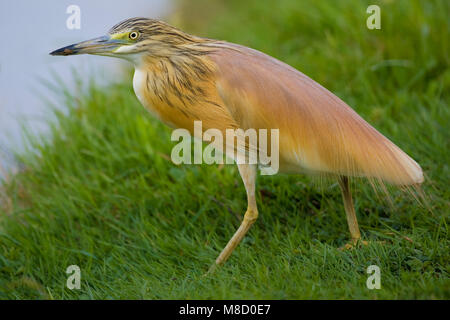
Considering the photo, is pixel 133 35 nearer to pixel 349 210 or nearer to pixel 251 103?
pixel 251 103

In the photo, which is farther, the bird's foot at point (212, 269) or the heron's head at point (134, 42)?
the bird's foot at point (212, 269)

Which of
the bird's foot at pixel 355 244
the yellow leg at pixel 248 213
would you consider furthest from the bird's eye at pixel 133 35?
the bird's foot at pixel 355 244

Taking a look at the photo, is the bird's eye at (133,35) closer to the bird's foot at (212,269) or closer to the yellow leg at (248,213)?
the yellow leg at (248,213)

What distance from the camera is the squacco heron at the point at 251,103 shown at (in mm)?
3244

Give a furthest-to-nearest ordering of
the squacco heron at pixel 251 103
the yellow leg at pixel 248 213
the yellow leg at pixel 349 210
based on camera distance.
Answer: the yellow leg at pixel 349 210
the yellow leg at pixel 248 213
the squacco heron at pixel 251 103

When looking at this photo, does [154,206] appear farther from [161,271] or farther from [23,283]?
[23,283]

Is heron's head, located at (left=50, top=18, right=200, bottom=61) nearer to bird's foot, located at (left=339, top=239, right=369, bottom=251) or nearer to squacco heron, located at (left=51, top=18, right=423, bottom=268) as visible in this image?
squacco heron, located at (left=51, top=18, right=423, bottom=268)

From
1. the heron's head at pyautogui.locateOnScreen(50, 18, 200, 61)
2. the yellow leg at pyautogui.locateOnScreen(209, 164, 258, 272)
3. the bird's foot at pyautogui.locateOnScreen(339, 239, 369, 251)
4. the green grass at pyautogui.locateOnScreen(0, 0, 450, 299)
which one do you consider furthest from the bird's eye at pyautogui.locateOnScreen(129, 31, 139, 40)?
the bird's foot at pyautogui.locateOnScreen(339, 239, 369, 251)

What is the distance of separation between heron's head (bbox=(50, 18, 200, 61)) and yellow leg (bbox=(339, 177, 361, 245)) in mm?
1216

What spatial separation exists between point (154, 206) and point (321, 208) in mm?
1139

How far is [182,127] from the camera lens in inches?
132

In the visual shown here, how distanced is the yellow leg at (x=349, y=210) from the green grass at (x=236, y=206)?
0.12 meters

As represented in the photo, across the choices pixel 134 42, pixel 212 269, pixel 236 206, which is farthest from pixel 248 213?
pixel 134 42

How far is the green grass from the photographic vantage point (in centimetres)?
327
